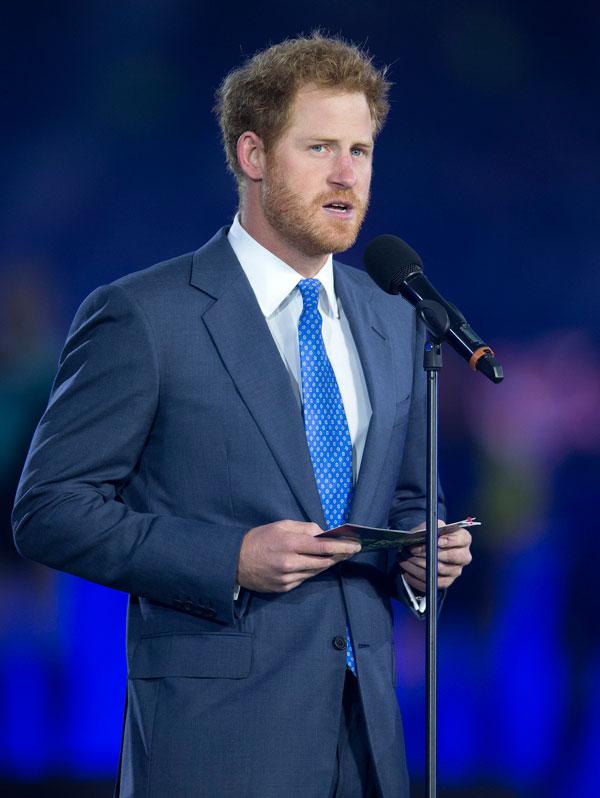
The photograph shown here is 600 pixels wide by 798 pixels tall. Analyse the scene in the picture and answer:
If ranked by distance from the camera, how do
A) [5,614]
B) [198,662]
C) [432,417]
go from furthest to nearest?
[5,614] < [198,662] < [432,417]

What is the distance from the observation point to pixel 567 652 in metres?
3.29

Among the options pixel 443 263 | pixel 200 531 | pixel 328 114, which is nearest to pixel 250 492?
pixel 200 531

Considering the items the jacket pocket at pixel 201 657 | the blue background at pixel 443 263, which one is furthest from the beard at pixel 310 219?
the blue background at pixel 443 263

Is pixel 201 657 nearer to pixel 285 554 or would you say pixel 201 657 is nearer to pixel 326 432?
pixel 285 554

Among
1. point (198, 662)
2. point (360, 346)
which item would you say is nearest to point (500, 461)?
point (360, 346)

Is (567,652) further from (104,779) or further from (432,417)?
(432,417)

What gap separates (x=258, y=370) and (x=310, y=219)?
30 cm

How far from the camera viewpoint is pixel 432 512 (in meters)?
1.46

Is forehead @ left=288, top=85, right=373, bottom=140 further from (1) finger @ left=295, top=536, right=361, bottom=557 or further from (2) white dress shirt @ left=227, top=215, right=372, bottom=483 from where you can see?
(1) finger @ left=295, top=536, right=361, bottom=557

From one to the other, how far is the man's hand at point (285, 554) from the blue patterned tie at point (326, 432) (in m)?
0.18

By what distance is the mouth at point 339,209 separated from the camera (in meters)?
1.88

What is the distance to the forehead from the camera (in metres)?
1.90

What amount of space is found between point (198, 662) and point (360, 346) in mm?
638

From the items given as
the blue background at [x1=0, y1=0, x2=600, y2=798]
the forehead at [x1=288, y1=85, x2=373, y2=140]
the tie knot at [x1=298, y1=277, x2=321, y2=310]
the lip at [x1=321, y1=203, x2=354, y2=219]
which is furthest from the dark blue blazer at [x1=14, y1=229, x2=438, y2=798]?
the blue background at [x1=0, y1=0, x2=600, y2=798]
